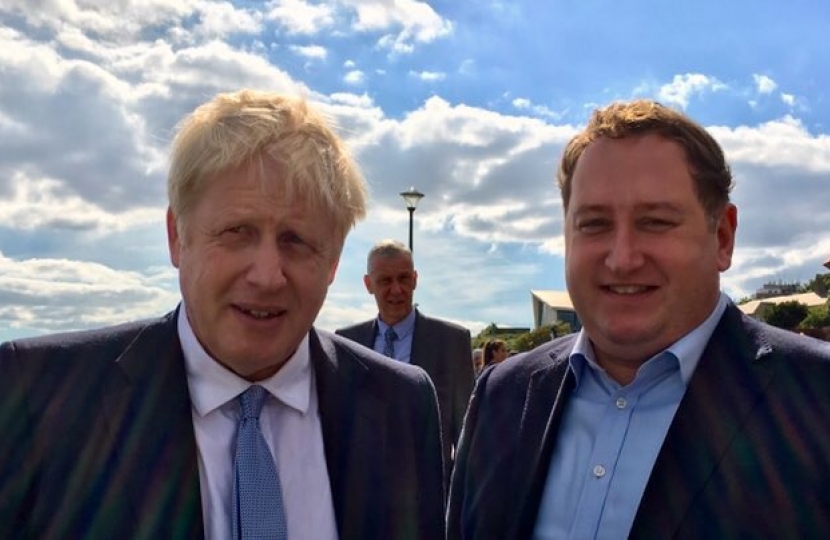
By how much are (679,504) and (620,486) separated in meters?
0.18

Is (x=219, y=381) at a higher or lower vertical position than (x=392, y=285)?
lower

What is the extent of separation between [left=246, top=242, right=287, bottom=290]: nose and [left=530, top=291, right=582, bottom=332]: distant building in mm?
89468

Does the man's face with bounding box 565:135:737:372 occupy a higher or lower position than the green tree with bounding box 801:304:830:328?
lower

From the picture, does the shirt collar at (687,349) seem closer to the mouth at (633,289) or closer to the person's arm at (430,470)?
the mouth at (633,289)

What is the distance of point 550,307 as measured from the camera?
96312 mm

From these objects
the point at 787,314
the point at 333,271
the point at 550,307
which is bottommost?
the point at 333,271

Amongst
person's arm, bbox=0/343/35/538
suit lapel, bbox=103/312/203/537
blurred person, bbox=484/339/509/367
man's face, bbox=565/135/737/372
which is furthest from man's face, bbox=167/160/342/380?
blurred person, bbox=484/339/509/367

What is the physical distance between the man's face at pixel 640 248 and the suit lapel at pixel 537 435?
282 mm

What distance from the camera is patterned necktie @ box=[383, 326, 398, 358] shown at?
6.52m

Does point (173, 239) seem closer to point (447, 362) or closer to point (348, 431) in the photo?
point (348, 431)

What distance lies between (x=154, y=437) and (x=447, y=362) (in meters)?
4.12

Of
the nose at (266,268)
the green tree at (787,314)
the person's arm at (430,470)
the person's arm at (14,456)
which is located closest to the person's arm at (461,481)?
the person's arm at (430,470)

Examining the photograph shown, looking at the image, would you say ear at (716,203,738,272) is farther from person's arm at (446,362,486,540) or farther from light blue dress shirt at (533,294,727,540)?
person's arm at (446,362,486,540)

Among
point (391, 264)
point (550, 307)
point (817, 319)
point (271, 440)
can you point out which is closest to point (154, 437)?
point (271, 440)
